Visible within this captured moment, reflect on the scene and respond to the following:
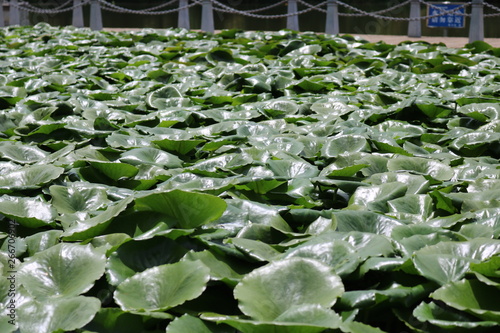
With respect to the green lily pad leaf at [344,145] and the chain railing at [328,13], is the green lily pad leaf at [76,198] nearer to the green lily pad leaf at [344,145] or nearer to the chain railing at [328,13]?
the green lily pad leaf at [344,145]

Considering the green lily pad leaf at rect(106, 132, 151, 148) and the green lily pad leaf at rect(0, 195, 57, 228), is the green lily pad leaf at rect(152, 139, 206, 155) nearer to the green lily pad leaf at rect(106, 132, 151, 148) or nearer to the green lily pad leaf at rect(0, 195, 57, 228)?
the green lily pad leaf at rect(106, 132, 151, 148)

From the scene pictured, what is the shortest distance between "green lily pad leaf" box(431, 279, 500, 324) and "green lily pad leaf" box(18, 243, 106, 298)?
25.7 inches

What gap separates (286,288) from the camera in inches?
45.1

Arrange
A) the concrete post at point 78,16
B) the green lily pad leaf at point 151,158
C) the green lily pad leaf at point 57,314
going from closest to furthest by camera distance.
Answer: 1. the green lily pad leaf at point 57,314
2. the green lily pad leaf at point 151,158
3. the concrete post at point 78,16

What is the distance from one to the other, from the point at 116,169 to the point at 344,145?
814 mm

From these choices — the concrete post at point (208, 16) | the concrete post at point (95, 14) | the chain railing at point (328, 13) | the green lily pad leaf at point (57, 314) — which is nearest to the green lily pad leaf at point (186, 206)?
the green lily pad leaf at point (57, 314)

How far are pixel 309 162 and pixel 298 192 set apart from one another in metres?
0.40

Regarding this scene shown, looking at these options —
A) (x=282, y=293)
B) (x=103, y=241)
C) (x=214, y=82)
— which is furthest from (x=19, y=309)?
(x=214, y=82)

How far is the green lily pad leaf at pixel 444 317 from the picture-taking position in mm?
1052

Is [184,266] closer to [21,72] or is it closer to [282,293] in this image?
[282,293]

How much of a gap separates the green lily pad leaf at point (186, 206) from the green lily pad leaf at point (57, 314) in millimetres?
331

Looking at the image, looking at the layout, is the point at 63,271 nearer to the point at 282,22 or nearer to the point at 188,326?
the point at 188,326

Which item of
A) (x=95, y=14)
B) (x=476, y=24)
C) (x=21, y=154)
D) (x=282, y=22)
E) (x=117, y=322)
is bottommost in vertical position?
(x=117, y=322)

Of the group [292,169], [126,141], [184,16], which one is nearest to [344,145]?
[292,169]
